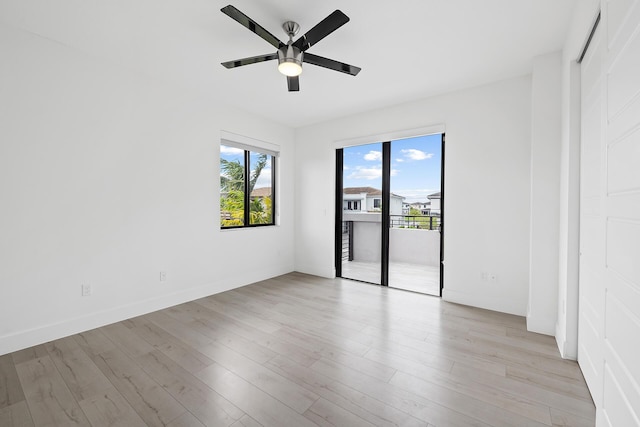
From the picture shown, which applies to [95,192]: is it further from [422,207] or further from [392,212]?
[422,207]

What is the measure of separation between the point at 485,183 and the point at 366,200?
1.74 m

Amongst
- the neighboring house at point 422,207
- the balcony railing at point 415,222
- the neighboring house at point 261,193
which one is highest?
the neighboring house at point 261,193

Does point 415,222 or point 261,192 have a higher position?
point 261,192

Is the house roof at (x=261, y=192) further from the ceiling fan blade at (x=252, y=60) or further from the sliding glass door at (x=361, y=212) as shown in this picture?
the ceiling fan blade at (x=252, y=60)

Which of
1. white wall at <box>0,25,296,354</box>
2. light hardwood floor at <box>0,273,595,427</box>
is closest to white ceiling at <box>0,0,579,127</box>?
white wall at <box>0,25,296,354</box>

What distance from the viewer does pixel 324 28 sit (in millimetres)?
1867

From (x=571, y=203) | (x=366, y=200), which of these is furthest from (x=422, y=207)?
(x=571, y=203)

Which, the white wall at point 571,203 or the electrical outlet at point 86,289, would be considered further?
the electrical outlet at point 86,289

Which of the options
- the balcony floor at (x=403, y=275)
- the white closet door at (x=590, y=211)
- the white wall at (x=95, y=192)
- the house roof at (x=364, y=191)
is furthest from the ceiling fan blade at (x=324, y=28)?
the balcony floor at (x=403, y=275)

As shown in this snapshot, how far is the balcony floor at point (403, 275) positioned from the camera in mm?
4034

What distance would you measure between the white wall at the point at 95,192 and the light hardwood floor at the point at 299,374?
37cm

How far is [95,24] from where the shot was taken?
2.21m

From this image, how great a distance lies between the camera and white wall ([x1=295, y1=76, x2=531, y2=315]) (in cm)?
300

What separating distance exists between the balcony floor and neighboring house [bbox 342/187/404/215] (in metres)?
1.09
